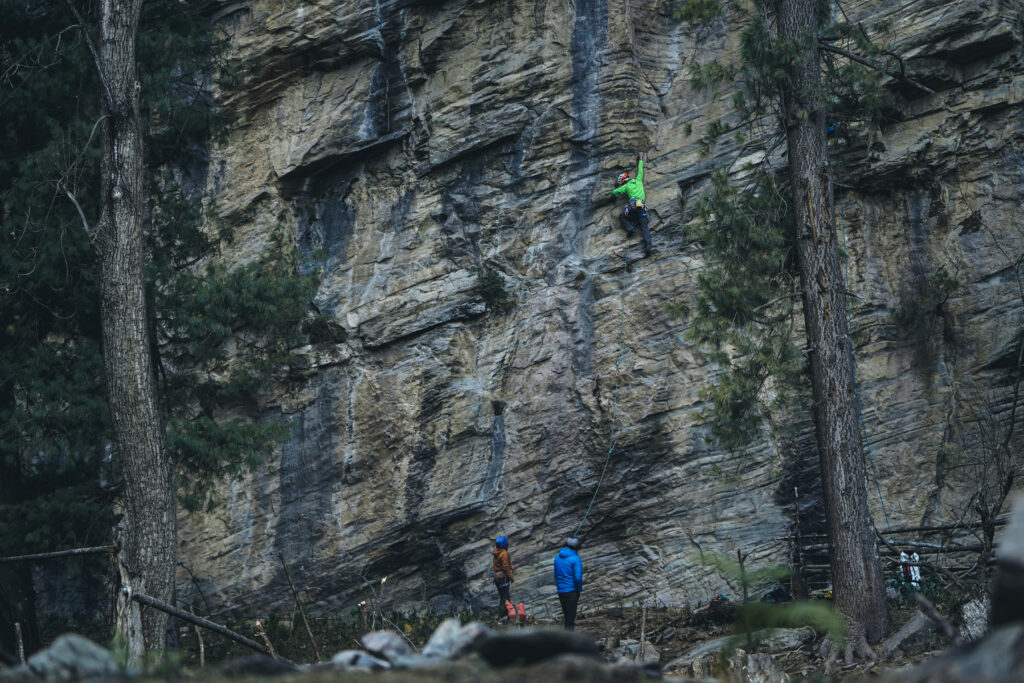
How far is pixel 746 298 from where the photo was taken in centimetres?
1184

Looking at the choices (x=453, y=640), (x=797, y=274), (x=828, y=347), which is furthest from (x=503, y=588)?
(x=453, y=640)

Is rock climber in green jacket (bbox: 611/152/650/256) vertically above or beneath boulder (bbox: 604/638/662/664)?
above

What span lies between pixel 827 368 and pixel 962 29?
682 centimetres

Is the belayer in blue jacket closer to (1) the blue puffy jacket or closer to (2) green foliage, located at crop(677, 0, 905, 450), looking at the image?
(1) the blue puffy jacket

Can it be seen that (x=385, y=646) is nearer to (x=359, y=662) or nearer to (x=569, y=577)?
(x=359, y=662)

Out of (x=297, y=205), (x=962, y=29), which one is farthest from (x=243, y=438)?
(x=962, y=29)

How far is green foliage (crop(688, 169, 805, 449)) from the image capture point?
11648 millimetres

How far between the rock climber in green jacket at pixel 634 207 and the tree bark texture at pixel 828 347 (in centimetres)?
395

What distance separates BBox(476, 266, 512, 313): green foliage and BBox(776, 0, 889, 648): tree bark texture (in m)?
5.67

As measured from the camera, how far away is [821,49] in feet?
39.4

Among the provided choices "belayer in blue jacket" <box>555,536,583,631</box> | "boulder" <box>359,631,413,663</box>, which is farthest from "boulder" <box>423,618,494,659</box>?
"belayer in blue jacket" <box>555,536,583,631</box>

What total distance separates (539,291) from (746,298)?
16.3 ft

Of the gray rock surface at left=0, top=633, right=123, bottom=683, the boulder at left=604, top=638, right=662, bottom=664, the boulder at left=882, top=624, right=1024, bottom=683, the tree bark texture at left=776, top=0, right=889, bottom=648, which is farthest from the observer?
the boulder at left=604, top=638, right=662, bottom=664

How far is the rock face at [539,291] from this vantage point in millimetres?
14711
